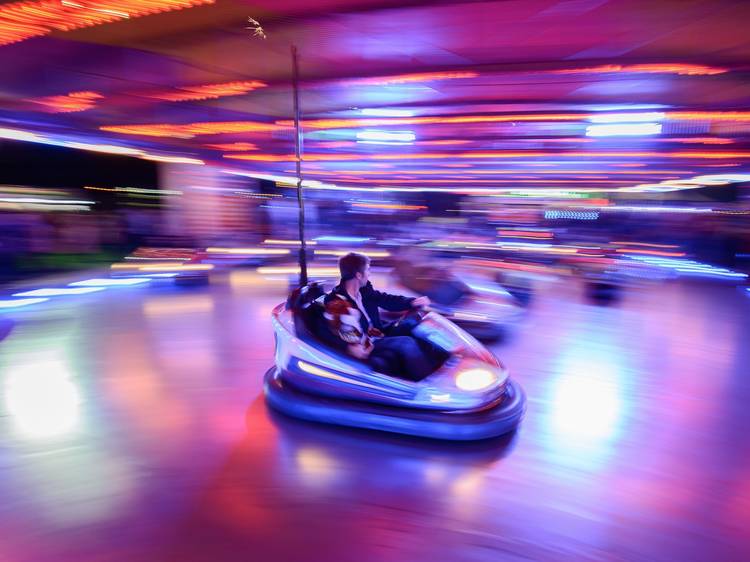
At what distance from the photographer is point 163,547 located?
151 centimetres

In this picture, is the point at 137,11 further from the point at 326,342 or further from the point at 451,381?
the point at 451,381

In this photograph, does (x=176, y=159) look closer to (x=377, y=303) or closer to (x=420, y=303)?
(x=377, y=303)

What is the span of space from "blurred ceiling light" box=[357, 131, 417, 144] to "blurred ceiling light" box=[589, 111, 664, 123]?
2.44 meters

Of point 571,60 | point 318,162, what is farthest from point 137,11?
point 318,162

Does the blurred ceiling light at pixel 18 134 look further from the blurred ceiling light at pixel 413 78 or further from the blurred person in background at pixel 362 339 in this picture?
the blurred person in background at pixel 362 339

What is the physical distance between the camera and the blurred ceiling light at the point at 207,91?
4910mm

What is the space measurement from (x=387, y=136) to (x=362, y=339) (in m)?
5.34

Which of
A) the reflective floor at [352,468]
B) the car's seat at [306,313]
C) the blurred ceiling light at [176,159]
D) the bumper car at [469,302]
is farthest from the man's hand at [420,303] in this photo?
the blurred ceiling light at [176,159]

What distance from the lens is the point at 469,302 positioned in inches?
147

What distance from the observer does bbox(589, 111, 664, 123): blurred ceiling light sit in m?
5.63

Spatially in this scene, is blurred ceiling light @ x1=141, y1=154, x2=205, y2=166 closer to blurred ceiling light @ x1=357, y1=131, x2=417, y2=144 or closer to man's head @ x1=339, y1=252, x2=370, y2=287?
blurred ceiling light @ x1=357, y1=131, x2=417, y2=144

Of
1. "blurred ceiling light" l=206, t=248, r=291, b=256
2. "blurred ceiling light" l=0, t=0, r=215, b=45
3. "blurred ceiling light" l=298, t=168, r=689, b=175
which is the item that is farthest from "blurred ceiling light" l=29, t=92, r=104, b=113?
"blurred ceiling light" l=298, t=168, r=689, b=175

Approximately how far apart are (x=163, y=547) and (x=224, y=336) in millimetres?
2538

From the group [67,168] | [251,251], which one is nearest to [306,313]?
[251,251]
